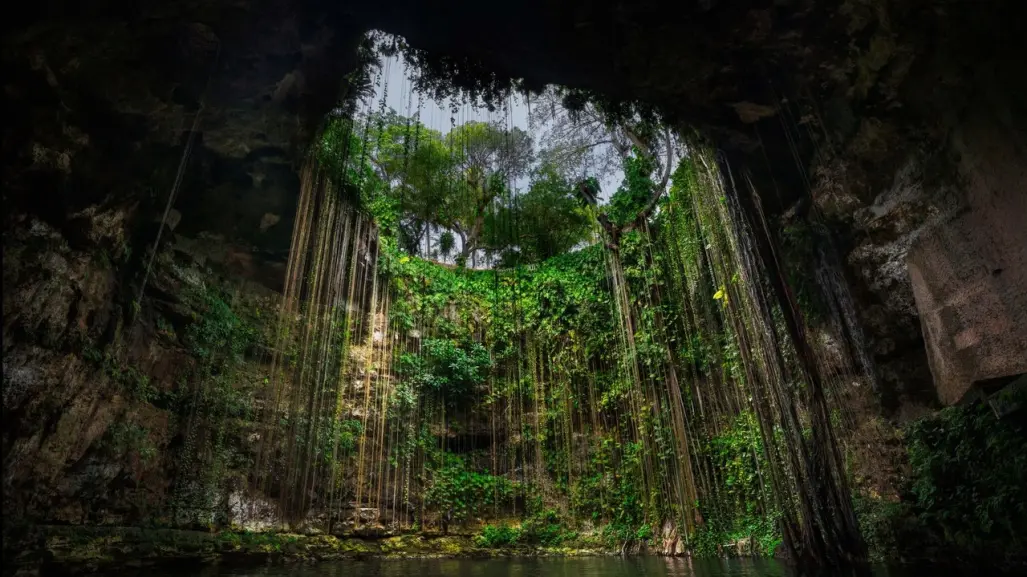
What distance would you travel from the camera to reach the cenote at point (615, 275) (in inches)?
139

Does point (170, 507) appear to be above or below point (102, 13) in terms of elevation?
below

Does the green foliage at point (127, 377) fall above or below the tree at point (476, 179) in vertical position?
below

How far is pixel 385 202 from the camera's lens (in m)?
9.80

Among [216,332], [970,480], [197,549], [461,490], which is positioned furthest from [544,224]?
[970,480]

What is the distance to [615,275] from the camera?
9.05m

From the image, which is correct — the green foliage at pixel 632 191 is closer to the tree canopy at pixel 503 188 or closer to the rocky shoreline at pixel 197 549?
the tree canopy at pixel 503 188

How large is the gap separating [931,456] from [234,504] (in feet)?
25.9

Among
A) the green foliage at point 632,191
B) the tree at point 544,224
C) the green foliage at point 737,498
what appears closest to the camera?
the green foliage at point 737,498

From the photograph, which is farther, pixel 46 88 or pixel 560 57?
pixel 560 57

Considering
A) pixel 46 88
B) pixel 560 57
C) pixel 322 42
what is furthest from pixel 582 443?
pixel 46 88

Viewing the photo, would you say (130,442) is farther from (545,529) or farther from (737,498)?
(737,498)

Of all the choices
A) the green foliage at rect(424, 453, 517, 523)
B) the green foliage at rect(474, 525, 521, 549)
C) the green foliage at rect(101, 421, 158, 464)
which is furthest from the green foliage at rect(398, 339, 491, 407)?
the green foliage at rect(101, 421, 158, 464)

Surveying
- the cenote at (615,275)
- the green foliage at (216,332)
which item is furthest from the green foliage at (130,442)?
the green foliage at (216,332)

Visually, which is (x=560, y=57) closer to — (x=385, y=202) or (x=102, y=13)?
(x=102, y=13)
